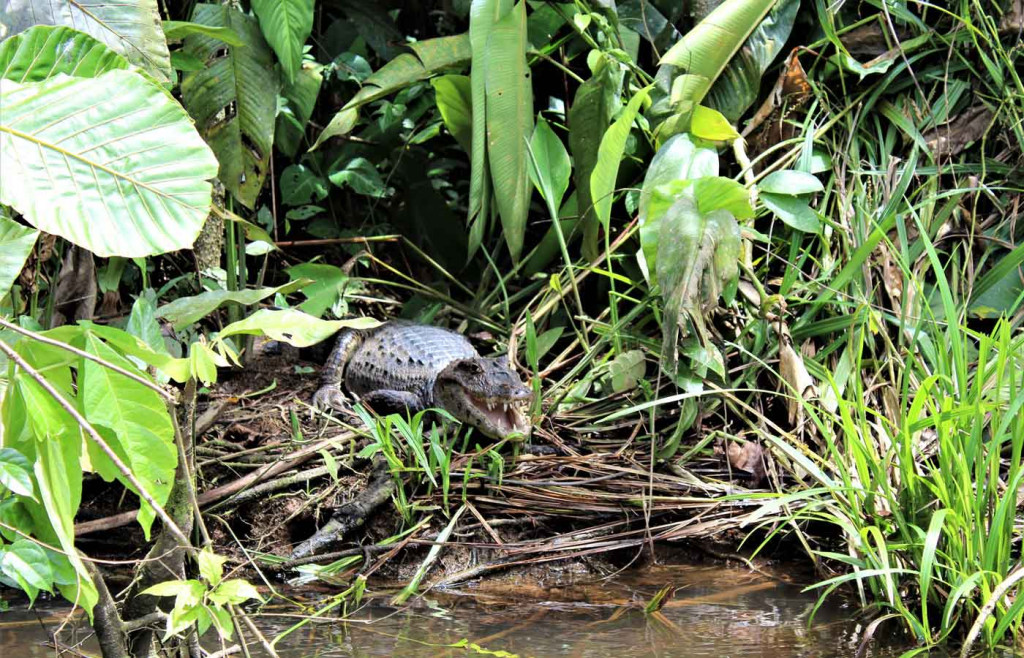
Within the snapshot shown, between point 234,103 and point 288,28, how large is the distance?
0.30 m

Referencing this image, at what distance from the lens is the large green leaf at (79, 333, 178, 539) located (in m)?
1.17

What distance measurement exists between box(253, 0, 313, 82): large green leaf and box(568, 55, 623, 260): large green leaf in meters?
0.92

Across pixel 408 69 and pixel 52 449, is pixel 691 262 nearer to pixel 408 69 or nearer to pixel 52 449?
pixel 408 69

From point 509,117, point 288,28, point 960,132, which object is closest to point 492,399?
point 509,117

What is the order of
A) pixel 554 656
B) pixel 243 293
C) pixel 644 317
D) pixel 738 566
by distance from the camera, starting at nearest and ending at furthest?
1. pixel 243 293
2. pixel 554 656
3. pixel 738 566
4. pixel 644 317

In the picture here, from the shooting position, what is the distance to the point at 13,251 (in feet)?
4.52

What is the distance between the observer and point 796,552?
98.9 inches

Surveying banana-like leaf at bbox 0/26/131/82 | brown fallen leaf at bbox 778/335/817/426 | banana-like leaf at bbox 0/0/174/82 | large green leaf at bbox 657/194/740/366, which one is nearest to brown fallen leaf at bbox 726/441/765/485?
brown fallen leaf at bbox 778/335/817/426

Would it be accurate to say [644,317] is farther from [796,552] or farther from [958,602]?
[958,602]

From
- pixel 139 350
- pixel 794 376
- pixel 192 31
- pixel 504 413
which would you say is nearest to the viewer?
pixel 139 350

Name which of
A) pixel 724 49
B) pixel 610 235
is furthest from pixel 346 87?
pixel 724 49

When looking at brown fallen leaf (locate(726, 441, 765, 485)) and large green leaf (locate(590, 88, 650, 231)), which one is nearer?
brown fallen leaf (locate(726, 441, 765, 485))

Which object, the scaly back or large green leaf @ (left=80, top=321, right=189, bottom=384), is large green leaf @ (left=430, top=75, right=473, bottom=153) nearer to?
the scaly back

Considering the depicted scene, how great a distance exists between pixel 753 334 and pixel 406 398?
133 centimetres
